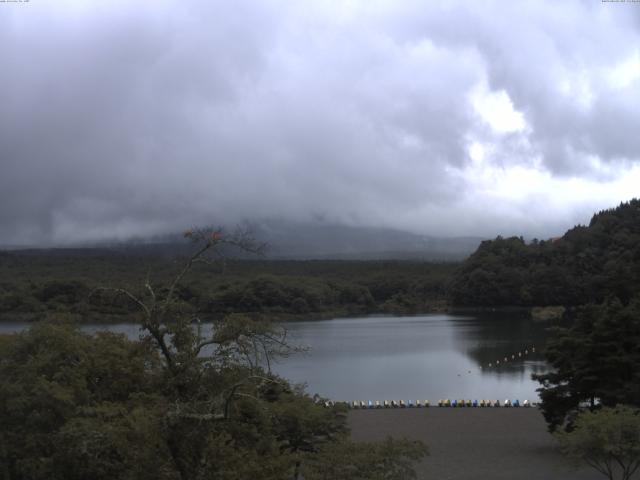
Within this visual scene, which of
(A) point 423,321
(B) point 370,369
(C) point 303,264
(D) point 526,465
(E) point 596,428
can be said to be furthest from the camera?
(C) point 303,264

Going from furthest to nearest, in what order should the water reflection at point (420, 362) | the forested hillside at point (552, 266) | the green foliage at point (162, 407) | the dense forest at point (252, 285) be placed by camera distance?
the forested hillside at point (552, 266) < the dense forest at point (252, 285) < the water reflection at point (420, 362) < the green foliage at point (162, 407)

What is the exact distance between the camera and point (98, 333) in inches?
758

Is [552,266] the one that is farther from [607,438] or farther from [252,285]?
[607,438]

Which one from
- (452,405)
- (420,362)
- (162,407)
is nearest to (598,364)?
(452,405)

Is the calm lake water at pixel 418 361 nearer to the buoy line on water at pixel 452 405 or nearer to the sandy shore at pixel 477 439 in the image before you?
the buoy line on water at pixel 452 405

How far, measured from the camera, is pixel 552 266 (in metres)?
113

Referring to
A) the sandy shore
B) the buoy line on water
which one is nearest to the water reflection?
the buoy line on water

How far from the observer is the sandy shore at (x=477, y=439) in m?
21.2

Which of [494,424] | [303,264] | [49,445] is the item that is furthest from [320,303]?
[49,445]

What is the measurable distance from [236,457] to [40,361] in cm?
834

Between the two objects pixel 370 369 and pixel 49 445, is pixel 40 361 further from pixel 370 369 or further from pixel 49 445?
pixel 370 369

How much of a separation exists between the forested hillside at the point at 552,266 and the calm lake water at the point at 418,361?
64.2 feet

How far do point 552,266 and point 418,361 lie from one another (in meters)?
62.9

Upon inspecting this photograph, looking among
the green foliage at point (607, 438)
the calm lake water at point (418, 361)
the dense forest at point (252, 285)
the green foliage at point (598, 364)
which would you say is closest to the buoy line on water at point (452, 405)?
the calm lake water at point (418, 361)
